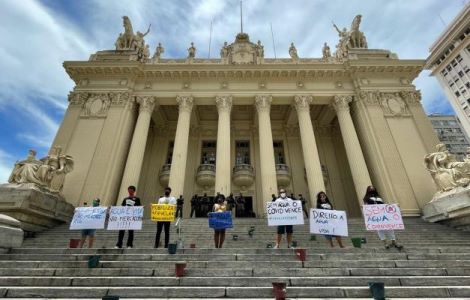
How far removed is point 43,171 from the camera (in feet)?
36.7

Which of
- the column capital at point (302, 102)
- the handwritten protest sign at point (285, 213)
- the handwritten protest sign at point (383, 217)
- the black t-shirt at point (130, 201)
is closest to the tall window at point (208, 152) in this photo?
→ the column capital at point (302, 102)

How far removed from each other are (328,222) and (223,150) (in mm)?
9657

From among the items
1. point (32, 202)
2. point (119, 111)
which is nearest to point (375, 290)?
point (32, 202)

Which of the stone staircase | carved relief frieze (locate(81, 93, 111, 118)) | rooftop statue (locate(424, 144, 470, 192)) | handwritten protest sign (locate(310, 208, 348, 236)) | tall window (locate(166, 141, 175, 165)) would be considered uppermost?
carved relief frieze (locate(81, 93, 111, 118))

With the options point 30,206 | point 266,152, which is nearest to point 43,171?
point 30,206

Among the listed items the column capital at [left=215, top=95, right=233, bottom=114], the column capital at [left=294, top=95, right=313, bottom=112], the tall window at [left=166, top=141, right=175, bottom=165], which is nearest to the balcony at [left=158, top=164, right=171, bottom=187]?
the tall window at [left=166, top=141, right=175, bottom=165]

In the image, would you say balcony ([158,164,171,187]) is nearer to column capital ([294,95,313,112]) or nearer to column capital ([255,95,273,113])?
column capital ([255,95,273,113])

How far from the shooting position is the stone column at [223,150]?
48.6 ft

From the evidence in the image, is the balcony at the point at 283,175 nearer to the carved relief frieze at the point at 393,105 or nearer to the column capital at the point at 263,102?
the column capital at the point at 263,102

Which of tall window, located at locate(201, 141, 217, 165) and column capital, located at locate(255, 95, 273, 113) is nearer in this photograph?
column capital, located at locate(255, 95, 273, 113)

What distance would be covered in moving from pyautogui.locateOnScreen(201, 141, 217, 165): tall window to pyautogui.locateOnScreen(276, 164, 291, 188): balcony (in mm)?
5640

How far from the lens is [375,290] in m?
3.55

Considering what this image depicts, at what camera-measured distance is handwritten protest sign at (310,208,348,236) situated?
23.5 ft

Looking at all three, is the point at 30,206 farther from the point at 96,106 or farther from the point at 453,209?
the point at 453,209
